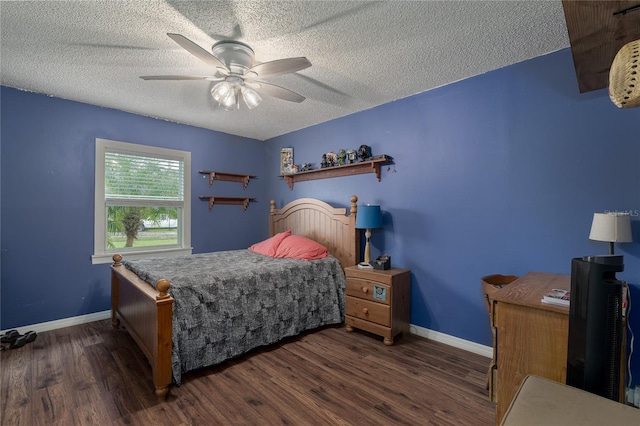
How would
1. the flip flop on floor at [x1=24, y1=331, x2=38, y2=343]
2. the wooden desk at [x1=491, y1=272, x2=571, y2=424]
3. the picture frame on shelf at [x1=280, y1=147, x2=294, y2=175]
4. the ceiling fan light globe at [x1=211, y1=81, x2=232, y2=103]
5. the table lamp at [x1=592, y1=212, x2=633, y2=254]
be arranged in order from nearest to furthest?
the wooden desk at [x1=491, y1=272, x2=571, y2=424], the table lamp at [x1=592, y1=212, x2=633, y2=254], the ceiling fan light globe at [x1=211, y1=81, x2=232, y2=103], the flip flop on floor at [x1=24, y1=331, x2=38, y2=343], the picture frame on shelf at [x1=280, y1=147, x2=294, y2=175]

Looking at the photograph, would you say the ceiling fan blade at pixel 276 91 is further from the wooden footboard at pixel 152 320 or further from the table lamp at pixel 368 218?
the wooden footboard at pixel 152 320

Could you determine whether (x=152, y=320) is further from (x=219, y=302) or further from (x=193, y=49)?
(x=193, y=49)

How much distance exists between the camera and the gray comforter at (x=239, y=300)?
84.9 inches

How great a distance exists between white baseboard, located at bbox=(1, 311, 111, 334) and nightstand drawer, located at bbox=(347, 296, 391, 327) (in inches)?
109

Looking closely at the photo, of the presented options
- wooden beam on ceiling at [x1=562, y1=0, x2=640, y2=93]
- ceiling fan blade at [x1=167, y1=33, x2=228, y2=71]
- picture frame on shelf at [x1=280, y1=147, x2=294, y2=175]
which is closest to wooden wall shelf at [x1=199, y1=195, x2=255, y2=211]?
picture frame on shelf at [x1=280, y1=147, x2=294, y2=175]

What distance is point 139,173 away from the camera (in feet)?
11.8

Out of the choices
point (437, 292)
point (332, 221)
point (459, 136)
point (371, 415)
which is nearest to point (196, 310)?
point (371, 415)

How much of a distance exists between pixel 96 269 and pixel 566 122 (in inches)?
182

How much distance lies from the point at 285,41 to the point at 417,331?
2.80 metres

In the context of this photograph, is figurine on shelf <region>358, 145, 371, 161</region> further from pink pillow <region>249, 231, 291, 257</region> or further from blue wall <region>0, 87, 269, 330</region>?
blue wall <region>0, 87, 269, 330</region>

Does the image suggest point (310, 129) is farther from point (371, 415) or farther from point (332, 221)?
point (371, 415)

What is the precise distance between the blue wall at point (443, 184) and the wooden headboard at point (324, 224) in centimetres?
22

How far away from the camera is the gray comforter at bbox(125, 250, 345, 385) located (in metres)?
2.16

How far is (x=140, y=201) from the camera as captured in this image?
3.57 m
